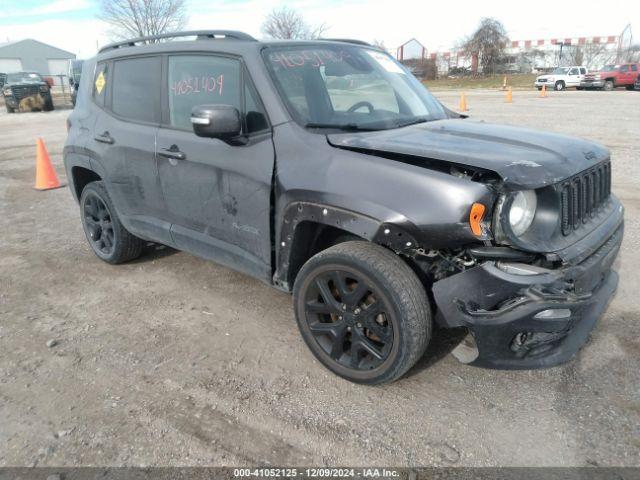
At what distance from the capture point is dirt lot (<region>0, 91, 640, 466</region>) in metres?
2.40

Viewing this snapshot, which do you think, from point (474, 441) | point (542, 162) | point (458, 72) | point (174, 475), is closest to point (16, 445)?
point (174, 475)

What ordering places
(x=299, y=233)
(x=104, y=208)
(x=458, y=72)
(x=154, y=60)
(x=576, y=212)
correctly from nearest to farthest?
1. (x=576, y=212)
2. (x=299, y=233)
3. (x=154, y=60)
4. (x=104, y=208)
5. (x=458, y=72)

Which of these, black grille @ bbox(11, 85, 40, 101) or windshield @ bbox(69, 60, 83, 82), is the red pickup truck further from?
black grille @ bbox(11, 85, 40, 101)

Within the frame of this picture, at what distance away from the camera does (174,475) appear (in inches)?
89.4

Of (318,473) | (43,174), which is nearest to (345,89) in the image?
(318,473)

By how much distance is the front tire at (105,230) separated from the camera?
4.45 metres

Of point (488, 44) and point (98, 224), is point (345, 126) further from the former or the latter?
point (488, 44)

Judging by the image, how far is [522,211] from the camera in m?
2.40

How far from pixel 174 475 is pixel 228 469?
0.79ft

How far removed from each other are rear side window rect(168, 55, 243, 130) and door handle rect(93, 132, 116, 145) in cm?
77

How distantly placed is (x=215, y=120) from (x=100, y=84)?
2100mm

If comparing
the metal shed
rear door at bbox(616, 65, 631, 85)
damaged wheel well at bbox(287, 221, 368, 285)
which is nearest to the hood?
damaged wheel well at bbox(287, 221, 368, 285)

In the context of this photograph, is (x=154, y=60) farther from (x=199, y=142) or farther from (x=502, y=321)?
(x=502, y=321)

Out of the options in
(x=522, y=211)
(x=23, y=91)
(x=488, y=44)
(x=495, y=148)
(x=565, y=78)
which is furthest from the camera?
(x=488, y=44)
